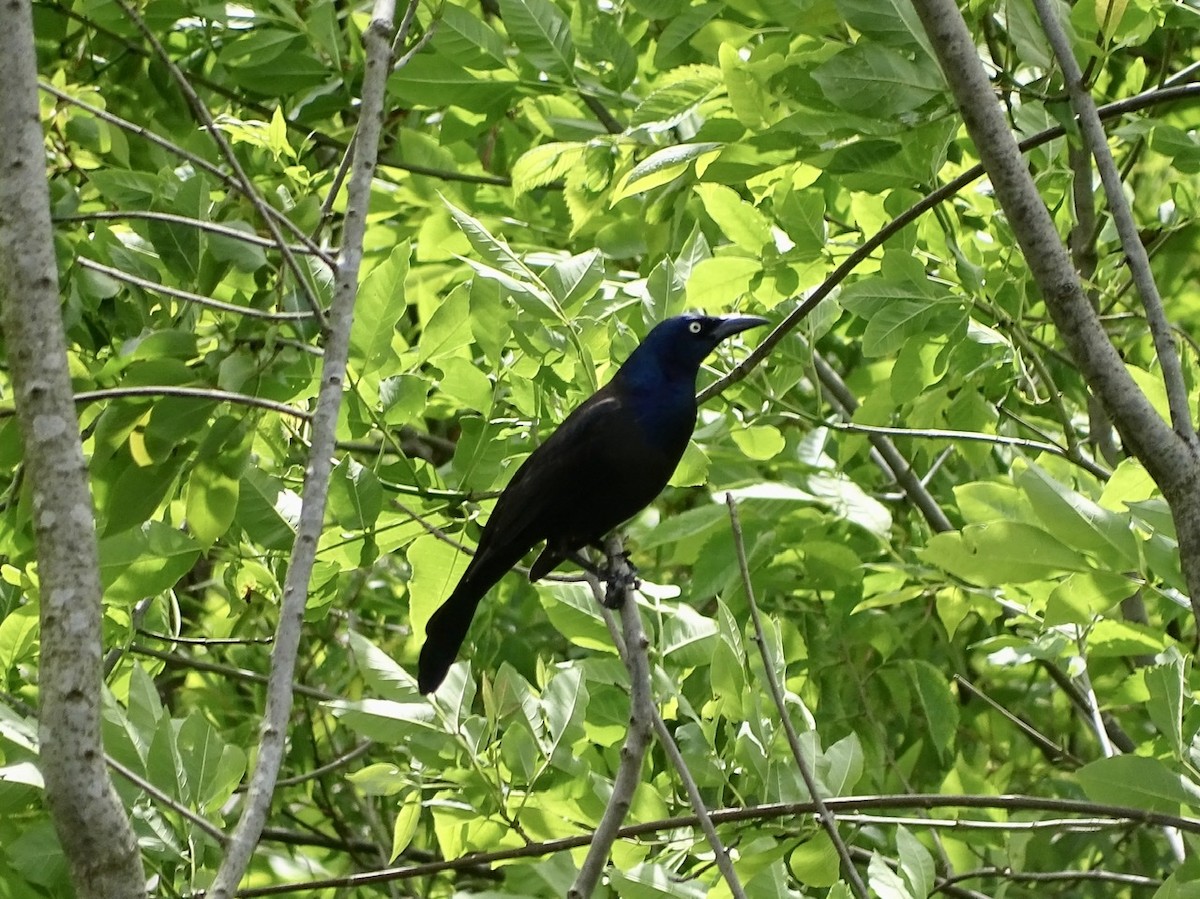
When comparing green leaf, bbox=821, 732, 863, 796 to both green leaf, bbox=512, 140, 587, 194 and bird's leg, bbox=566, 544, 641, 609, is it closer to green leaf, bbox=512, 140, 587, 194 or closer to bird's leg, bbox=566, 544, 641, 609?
bird's leg, bbox=566, 544, 641, 609

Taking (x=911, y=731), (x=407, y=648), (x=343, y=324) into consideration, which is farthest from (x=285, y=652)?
(x=911, y=731)

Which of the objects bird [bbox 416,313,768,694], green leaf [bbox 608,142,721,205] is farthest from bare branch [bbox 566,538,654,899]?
green leaf [bbox 608,142,721,205]

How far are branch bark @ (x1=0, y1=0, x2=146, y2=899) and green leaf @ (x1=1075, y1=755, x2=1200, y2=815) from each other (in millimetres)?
1612

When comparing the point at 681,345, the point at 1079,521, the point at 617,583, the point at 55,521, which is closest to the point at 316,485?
the point at 55,521

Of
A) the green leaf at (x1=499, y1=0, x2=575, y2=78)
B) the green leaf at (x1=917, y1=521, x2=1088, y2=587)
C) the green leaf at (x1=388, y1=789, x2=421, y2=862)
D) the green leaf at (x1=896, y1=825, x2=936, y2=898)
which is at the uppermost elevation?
the green leaf at (x1=499, y1=0, x2=575, y2=78)

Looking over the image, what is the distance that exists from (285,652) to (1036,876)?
75.7 inches

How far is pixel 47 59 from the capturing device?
188 inches

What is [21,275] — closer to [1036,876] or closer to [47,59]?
[1036,876]

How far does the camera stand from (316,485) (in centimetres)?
240

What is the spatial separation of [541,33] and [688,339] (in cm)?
89

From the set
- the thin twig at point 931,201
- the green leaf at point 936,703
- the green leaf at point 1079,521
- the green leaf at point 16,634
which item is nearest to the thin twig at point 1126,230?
the thin twig at point 931,201

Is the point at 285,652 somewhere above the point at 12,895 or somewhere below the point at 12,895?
above

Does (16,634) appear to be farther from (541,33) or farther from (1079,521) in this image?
(1079,521)

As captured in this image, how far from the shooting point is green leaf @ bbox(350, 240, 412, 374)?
320 centimetres
